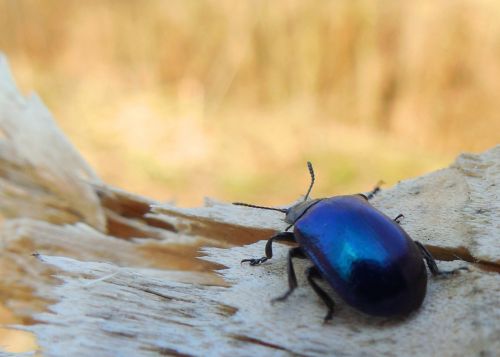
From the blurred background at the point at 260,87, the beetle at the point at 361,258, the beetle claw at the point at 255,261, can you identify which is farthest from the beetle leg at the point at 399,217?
the blurred background at the point at 260,87

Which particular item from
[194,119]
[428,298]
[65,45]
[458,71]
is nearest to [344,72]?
[458,71]

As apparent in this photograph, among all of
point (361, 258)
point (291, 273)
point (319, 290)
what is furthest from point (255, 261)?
point (361, 258)

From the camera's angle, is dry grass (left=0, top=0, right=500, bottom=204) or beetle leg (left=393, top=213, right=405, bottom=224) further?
dry grass (left=0, top=0, right=500, bottom=204)

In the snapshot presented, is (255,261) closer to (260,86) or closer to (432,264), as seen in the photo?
(432,264)

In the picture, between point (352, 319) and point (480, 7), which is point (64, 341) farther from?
point (480, 7)

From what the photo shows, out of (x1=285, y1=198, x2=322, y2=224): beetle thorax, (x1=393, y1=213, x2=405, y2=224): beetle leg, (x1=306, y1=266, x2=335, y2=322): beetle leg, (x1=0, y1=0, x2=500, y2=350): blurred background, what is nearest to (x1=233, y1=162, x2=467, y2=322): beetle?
(x1=306, y1=266, x2=335, y2=322): beetle leg

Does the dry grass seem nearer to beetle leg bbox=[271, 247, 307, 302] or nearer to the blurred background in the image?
the blurred background

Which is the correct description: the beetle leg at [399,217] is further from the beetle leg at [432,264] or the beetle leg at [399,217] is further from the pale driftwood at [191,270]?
the beetle leg at [432,264]
